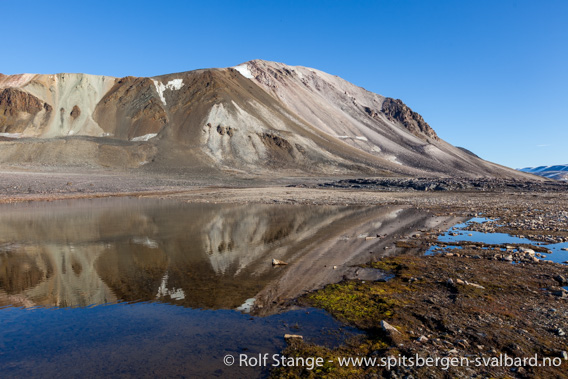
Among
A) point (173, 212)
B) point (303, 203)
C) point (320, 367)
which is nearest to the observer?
point (320, 367)

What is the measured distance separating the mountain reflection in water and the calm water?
55 millimetres

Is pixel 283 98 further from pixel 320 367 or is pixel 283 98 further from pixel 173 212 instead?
pixel 320 367

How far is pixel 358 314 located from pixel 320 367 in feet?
7.91

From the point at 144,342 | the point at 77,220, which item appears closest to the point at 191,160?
the point at 77,220

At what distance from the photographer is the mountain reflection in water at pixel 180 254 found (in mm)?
9852

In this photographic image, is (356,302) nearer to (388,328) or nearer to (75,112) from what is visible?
(388,328)

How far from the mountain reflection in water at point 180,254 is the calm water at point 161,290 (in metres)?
0.06

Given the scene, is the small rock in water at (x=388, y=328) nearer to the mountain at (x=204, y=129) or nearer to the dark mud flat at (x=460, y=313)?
the dark mud flat at (x=460, y=313)

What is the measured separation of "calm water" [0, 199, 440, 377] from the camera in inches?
257

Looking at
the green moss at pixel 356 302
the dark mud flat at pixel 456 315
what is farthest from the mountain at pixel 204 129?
the dark mud flat at pixel 456 315

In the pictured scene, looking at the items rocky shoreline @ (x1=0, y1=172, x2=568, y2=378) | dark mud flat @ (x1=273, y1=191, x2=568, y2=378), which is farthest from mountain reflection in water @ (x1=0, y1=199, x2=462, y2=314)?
dark mud flat @ (x1=273, y1=191, x2=568, y2=378)

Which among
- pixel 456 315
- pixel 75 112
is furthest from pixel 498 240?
pixel 75 112

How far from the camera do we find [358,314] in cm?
807

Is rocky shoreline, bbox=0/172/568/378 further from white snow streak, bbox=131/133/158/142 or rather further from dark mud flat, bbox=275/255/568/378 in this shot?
white snow streak, bbox=131/133/158/142
